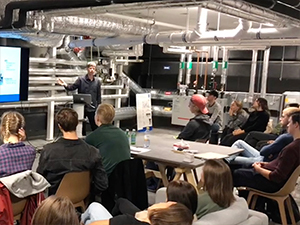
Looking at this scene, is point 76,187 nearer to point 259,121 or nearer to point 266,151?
point 266,151

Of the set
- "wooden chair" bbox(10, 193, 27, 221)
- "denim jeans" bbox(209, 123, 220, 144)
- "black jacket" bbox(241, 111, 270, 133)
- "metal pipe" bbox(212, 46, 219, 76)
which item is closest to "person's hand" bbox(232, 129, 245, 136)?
"black jacket" bbox(241, 111, 270, 133)

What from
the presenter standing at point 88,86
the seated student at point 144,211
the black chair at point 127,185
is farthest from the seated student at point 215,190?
the presenter standing at point 88,86

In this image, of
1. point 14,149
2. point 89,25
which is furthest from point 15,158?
point 89,25

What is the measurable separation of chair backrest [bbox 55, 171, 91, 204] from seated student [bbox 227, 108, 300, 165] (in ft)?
5.79

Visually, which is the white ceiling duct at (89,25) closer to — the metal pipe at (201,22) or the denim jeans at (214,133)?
the metal pipe at (201,22)

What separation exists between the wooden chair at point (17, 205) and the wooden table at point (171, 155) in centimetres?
124

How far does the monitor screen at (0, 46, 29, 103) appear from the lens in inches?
234

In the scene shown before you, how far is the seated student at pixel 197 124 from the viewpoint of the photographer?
4.32 metres

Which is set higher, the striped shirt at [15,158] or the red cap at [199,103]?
the red cap at [199,103]

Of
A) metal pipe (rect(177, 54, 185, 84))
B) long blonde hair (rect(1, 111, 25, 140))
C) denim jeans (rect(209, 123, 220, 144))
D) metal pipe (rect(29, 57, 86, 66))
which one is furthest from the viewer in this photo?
metal pipe (rect(177, 54, 185, 84))

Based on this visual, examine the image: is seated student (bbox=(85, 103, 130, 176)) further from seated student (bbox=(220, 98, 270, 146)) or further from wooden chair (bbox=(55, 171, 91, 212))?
seated student (bbox=(220, 98, 270, 146))

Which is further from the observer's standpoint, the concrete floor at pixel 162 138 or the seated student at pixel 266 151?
the concrete floor at pixel 162 138

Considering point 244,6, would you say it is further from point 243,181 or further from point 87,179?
Result: point 87,179

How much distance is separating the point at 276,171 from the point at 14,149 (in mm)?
2208
